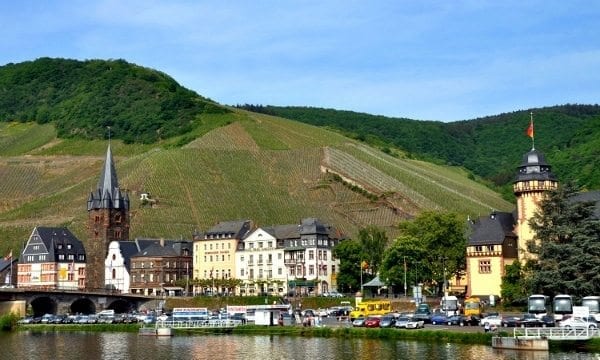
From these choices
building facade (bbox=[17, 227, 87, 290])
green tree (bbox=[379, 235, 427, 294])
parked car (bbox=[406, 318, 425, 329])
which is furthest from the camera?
building facade (bbox=[17, 227, 87, 290])

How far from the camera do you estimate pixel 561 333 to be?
6144cm

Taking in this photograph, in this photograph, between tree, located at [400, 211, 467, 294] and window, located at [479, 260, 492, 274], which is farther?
tree, located at [400, 211, 467, 294]

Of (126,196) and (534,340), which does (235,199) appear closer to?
(126,196)

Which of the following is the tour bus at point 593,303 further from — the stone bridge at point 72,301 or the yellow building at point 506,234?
the stone bridge at point 72,301

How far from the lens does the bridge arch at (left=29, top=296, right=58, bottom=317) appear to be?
113375 millimetres

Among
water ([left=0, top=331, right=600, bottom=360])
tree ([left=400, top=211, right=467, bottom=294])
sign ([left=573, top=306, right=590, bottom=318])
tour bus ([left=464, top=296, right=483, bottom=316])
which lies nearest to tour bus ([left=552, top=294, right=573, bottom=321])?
sign ([left=573, top=306, right=590, bottom=318])

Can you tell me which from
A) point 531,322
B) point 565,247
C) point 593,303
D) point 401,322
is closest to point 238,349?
point 401,322

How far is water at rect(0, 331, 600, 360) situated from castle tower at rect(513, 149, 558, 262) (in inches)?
1256

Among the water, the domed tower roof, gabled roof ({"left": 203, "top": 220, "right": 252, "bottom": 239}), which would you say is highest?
the domed tower roof

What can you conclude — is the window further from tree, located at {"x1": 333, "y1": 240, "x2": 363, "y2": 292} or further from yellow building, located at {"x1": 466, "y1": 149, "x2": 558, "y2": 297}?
tree, located at {"x1": 333, "y1": 240, "x2": 363, "y2": 292}

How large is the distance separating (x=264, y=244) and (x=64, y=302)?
27.7 m

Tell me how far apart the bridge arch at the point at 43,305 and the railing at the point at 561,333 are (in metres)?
67.5

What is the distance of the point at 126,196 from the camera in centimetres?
14788

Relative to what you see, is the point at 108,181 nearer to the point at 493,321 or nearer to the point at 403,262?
the point at 403,262
